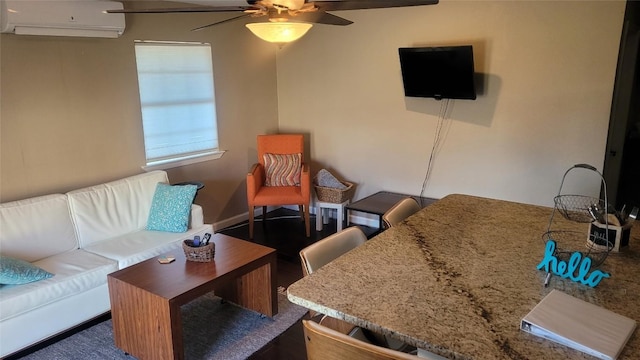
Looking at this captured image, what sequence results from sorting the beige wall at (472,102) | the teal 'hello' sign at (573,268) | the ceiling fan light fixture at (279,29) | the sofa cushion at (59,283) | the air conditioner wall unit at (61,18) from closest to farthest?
the teal 'hello' sign at (573,268) < the ceiling fan light fixture at (279,29) < the sofa cushion at (59,283) < the air conditioner wall unit at (61,18) < the beige wall at (472,102)

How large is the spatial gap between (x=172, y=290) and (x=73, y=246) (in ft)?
4.19

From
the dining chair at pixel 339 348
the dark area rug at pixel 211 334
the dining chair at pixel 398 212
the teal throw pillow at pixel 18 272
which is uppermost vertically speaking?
the dining chair at pixel 398 212

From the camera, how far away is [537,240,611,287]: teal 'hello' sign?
1.54m

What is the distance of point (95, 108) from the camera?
12.4 feet

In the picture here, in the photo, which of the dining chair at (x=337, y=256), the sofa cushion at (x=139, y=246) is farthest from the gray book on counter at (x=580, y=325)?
the sofa cushion at (x=139, y=246)

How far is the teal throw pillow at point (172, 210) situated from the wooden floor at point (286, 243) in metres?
0.93

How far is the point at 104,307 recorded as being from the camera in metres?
3.09

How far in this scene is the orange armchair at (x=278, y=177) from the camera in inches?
179

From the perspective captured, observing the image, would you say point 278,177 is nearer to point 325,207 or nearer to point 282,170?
point 282,170

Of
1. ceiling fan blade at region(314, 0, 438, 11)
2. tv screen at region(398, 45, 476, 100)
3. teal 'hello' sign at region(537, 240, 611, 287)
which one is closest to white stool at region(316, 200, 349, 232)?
tv screen at region(398, 45, 476, 100)

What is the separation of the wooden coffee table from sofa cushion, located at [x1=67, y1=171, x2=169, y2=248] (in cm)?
76

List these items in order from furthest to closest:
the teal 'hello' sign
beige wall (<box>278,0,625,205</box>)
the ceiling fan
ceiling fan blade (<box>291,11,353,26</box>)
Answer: beige wall (<box>278,0,625,205</box>)
ceiling fan blade (<box>291,11,353,26</box>)
the ceiling fan
the teal 'hello' sign

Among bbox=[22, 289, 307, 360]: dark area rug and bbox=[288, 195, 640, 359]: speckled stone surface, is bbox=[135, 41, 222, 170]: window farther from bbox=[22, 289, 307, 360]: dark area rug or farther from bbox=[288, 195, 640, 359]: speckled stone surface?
bbox=[288, 195, 640, 359]: speckled stone surface

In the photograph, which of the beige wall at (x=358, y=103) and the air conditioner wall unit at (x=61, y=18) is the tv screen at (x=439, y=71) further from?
the air conditioner wall unit at (x=61, y=18)
